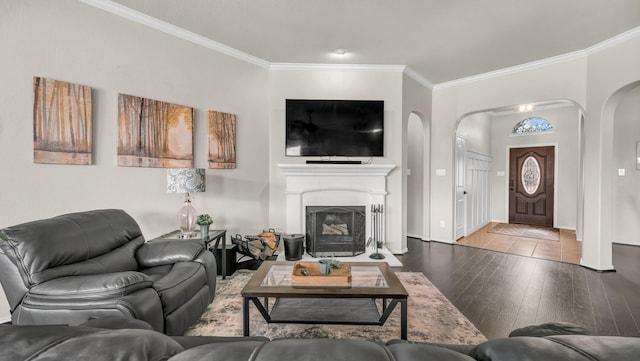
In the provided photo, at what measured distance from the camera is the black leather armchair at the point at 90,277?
4.98ft

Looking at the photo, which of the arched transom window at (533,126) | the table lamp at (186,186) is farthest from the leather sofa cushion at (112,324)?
the arched transom window at (533,126)

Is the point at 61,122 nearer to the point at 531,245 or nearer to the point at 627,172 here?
the point at 531,245

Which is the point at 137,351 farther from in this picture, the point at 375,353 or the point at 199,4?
the point at 199,4

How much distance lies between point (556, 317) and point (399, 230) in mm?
2057

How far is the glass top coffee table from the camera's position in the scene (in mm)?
1854

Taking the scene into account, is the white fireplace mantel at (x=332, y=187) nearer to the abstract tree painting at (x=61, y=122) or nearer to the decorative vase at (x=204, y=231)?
the decorative vase at (x=204, y=231)

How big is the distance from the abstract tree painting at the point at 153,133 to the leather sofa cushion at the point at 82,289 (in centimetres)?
156

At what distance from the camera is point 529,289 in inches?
116

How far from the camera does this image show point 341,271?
7.05ft

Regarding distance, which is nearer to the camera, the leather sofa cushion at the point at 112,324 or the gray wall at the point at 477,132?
the leather sofa cushion at the point at 112,324

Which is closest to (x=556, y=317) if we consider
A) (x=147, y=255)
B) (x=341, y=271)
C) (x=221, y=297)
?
(x=341, y=271)

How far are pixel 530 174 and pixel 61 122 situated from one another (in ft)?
27.7

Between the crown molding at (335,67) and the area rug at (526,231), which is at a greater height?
the crown molding at (335,67)

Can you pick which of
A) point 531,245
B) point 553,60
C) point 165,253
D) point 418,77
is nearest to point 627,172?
point 531,245
